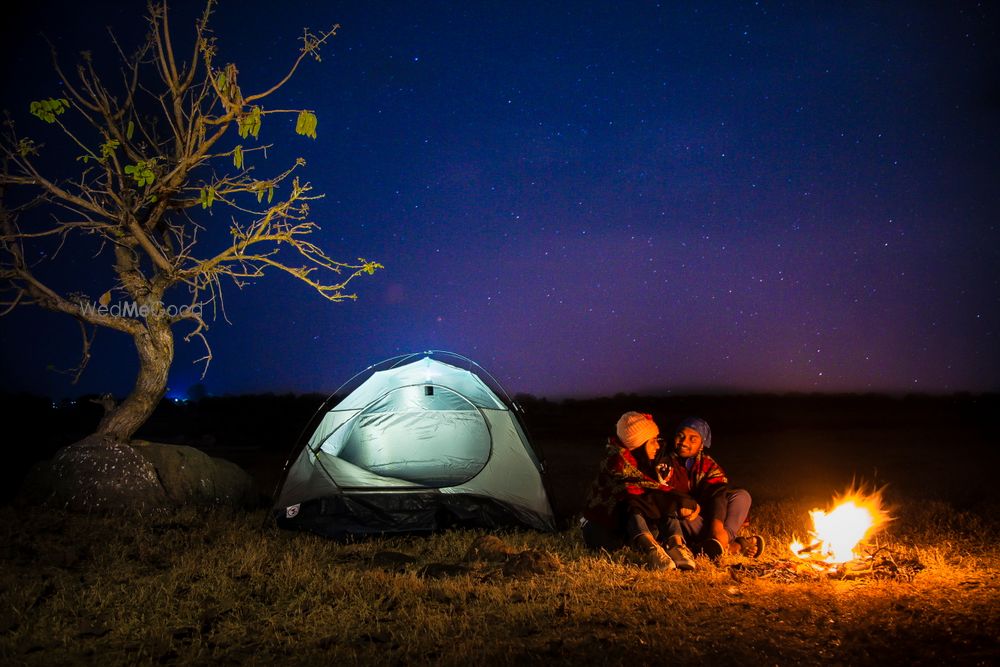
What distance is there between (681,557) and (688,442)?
1.16m

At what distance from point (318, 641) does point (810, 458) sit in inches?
622

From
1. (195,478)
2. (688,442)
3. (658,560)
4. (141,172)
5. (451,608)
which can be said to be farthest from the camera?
(195,478)

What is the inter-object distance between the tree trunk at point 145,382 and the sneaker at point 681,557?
22.8 ft

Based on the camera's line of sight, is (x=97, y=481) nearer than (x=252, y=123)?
No

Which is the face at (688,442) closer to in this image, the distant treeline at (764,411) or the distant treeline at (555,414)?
the distant treeline at (555,414)

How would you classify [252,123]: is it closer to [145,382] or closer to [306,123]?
[306,123]

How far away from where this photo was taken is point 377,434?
1034 centimetres

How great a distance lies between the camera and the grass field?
4598mm

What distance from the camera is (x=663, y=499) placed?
22.6ft

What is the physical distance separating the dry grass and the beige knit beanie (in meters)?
1.03

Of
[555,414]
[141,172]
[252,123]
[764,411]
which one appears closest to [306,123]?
[252,123]

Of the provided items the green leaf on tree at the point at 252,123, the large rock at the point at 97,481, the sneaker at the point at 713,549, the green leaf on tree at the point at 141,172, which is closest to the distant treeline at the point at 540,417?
the large rock at the point at 97,481

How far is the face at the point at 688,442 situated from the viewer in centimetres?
711

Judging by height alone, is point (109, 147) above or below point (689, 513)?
above
